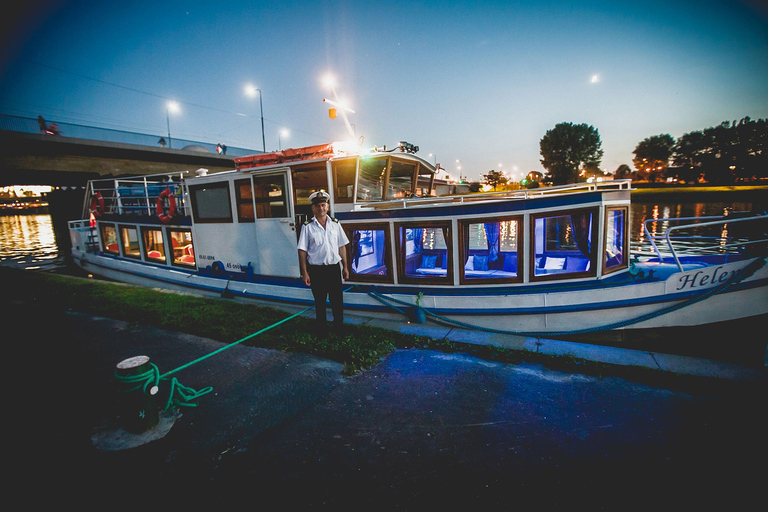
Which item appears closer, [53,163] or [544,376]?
[544,376]

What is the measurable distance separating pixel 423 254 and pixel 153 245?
9.68 meters

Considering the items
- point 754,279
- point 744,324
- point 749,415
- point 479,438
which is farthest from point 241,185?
point 744,324

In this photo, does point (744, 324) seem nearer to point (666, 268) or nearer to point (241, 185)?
point (666, 268)

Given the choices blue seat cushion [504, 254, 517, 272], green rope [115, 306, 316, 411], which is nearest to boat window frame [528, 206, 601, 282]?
blue seat cushion [504, 254, 517, 272]

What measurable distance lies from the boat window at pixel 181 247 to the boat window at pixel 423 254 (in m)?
6.89

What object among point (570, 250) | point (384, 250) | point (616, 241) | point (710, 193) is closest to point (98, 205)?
point (384, 250)

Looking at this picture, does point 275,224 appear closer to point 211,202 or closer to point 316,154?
point 316,154

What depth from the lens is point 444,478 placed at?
2514 millimetres

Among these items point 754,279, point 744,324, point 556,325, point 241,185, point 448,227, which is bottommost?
point 744,324

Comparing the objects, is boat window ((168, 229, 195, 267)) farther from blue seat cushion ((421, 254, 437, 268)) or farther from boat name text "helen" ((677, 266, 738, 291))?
boat name text "helen" ((677, 266, 738, 291))

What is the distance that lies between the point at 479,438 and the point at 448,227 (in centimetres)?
386

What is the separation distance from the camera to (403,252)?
659cm

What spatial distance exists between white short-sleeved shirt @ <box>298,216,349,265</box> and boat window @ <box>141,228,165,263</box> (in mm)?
8632

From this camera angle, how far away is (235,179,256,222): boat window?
7.77 meters
